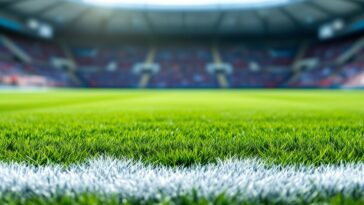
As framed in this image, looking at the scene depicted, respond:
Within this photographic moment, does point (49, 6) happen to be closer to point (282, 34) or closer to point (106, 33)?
point (106, 33)

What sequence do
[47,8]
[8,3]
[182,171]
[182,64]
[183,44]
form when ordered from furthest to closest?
[183,44] < [182,64] < [47,8] < [8,3] < [182,171]

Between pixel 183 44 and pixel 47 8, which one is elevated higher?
pixel 47 8

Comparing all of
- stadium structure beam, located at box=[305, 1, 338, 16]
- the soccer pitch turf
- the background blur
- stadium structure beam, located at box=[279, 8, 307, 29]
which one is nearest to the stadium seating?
the background blur

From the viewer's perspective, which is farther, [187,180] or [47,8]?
[47,8]

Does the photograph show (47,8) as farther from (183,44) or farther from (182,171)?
(182,171)

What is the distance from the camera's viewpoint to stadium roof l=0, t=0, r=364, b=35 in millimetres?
29578

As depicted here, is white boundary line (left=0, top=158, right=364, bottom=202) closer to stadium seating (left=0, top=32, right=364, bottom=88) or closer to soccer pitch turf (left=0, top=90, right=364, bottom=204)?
soccer pitch turf (left=0, top=90, right=364, bottom=204)

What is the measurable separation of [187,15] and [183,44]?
23.8 ft

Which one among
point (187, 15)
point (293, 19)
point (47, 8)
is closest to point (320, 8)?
point (293, 19)

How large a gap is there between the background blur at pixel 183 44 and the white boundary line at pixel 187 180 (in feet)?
92.2

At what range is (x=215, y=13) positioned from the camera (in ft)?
Answer: 108

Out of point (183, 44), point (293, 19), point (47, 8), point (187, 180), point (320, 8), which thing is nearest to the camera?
point (187, 180)

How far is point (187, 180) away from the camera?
3.10 feet

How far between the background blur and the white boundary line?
92.2 feet
